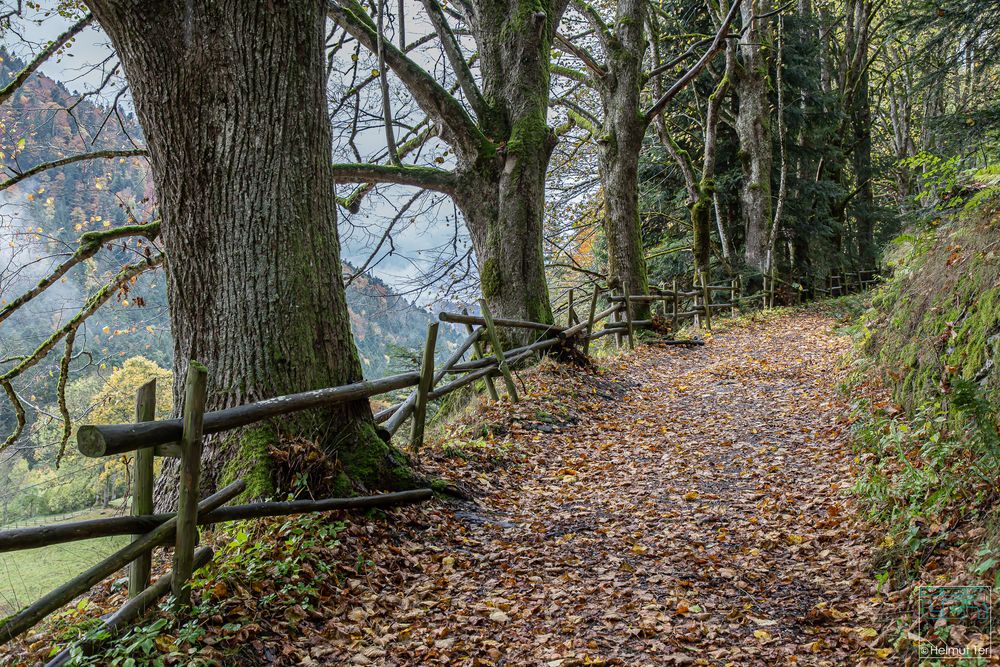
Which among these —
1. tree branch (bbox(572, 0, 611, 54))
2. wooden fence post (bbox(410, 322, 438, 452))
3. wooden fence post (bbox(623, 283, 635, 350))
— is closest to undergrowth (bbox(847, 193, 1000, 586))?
wooden fence post (bbox(410, 322, 438, 452))

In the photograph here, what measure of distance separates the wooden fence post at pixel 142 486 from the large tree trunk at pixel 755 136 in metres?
16.8

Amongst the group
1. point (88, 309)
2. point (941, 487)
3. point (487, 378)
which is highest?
point (88, 309)

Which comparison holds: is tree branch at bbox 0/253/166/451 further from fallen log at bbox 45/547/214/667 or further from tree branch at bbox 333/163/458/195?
fallen log at bbox 45/547/214/667

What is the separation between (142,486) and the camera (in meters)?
2.93

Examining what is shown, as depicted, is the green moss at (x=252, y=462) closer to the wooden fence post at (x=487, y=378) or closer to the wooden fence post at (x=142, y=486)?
the wooden fence post at (x=142, y=486)

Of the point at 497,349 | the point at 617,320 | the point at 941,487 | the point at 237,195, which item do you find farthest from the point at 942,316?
the point at 617,320

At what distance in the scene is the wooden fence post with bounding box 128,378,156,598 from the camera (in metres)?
2.89

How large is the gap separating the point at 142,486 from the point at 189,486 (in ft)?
0.78

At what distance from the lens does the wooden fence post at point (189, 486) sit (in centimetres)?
288

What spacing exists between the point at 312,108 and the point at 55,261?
421 centimetres

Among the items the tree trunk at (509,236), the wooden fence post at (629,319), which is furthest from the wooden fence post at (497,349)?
the wooden fence post at (629,319)

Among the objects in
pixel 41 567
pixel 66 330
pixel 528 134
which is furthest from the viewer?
pixel 528 134

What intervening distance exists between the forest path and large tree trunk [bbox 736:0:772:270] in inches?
434

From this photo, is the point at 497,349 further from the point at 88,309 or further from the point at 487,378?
the point at 88,309
